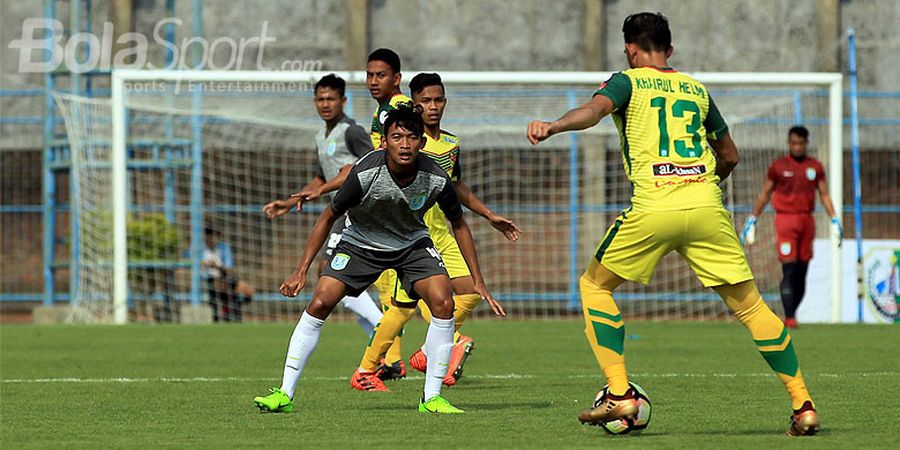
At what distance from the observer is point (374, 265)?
25.8 ft

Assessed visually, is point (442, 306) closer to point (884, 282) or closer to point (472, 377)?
point (472, 377)

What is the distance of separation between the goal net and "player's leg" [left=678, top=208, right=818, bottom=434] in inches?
413

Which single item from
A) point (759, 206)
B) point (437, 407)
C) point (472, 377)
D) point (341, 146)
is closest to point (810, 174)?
point (759, 206)

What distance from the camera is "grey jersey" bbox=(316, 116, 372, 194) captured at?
10023mm

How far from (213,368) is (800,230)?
685cm

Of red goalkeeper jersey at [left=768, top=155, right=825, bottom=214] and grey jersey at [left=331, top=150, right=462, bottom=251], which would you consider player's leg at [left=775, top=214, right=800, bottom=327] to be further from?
grey jersey at [left=331, top=150, right=462, bottom=251]

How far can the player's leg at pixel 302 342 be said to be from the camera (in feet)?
25.3

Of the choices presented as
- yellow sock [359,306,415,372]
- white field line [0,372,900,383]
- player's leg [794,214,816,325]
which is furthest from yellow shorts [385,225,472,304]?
player's leg [794,214,816,325]

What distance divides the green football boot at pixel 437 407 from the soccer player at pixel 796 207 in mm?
8218

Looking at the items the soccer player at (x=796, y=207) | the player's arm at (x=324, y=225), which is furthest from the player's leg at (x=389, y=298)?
the soccer player at (x=796, y=207)

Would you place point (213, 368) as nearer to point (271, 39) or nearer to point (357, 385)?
point (357, 385)

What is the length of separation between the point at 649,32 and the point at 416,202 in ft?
5.38

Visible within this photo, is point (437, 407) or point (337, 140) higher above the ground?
point (337, 140)

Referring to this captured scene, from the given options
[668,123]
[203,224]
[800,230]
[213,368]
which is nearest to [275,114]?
[203,224]
